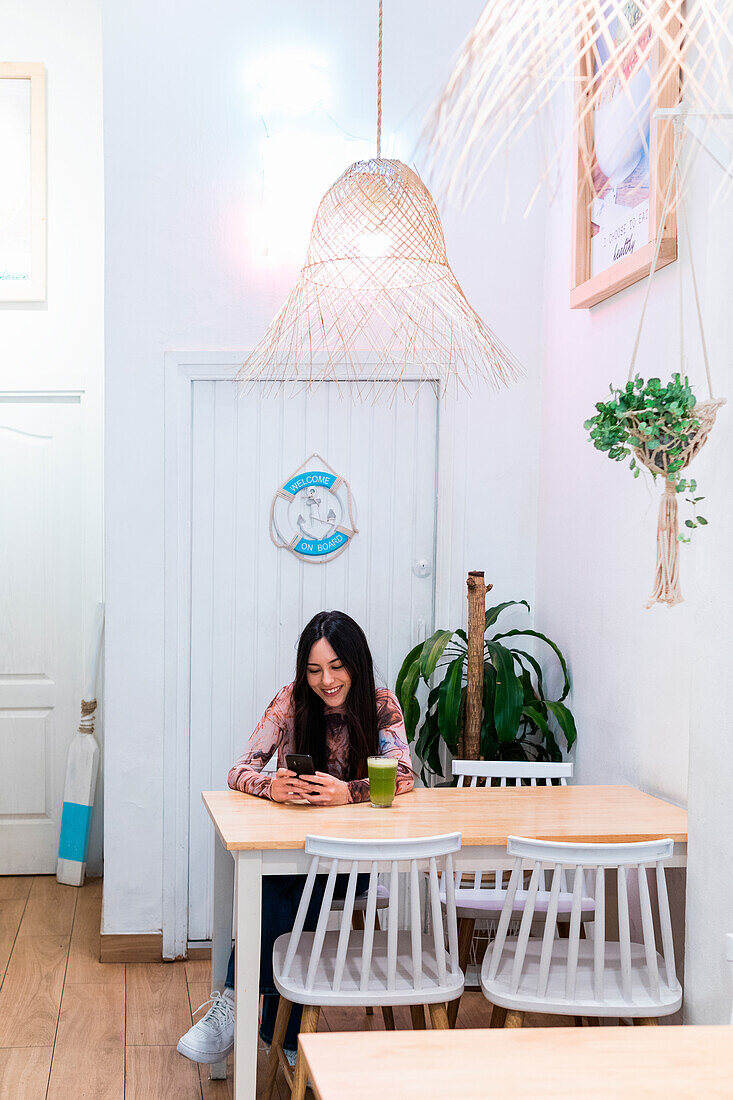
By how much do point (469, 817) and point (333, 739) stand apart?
0.58m

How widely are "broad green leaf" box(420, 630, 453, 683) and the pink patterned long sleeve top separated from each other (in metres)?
0.38

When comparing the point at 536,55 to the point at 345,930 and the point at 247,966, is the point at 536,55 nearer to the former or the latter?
the point at 345,930

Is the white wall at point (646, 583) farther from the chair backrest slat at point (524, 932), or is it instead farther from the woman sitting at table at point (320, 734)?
the woman sitting at table at point (320, 734)

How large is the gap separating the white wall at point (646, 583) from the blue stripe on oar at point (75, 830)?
7.05ft

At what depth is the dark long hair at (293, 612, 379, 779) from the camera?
2.94 metres

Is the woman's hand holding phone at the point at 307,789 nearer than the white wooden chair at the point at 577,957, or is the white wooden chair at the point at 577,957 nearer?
the white wooden chair at the point at 577,957

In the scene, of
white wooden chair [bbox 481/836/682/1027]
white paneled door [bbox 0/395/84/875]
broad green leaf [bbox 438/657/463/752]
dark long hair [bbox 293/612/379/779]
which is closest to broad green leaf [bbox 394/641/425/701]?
broad green leaf [bbox 438/657/463/752]

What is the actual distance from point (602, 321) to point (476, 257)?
723 mm

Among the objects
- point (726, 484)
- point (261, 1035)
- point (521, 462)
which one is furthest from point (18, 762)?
point (726, 484)

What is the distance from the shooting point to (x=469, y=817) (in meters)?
2.52

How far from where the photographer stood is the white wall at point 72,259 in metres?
4.56

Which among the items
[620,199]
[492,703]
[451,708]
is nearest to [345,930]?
[451,708]

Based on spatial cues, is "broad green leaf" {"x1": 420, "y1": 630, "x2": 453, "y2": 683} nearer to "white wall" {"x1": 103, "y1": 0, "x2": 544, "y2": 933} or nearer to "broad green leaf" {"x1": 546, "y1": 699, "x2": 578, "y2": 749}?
"broad green leaf" {"x1": 546, "y1": 699, "x2": 578, "y2": 749}

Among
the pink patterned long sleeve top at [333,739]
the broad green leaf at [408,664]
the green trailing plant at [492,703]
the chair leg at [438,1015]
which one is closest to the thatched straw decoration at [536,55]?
the chair leg at [438,1015]
